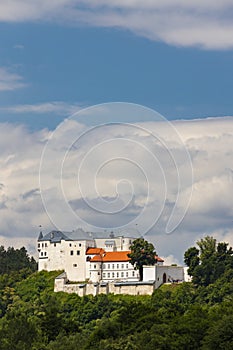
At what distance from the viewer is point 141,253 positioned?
473 feet

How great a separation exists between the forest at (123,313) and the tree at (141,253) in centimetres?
455

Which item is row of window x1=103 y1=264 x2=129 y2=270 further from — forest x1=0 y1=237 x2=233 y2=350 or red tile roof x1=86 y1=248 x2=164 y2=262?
forest x1=0 y1=237 x2=233 y2=350

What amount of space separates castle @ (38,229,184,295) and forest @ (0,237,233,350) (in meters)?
1.70

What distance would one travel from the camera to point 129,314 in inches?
3991

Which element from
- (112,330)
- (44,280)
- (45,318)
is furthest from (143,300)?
(112,330)

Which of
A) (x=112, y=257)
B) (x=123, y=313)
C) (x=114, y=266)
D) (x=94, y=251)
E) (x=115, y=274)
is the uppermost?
(x=94, y=251)

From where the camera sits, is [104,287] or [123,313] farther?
[104,287]

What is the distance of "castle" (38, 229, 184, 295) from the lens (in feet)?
468

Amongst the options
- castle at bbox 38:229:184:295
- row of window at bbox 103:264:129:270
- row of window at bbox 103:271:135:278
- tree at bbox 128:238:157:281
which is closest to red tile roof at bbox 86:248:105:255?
castle at bbox 38:229:184:295

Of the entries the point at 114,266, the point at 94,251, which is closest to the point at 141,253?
the point at 114,266

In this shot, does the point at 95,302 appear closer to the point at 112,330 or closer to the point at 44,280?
the point at 44,280

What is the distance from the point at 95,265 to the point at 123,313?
155 feet

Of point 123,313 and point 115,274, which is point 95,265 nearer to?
point 115,274

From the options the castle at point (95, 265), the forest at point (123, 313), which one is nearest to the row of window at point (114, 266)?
the castle at point (95, 265)
